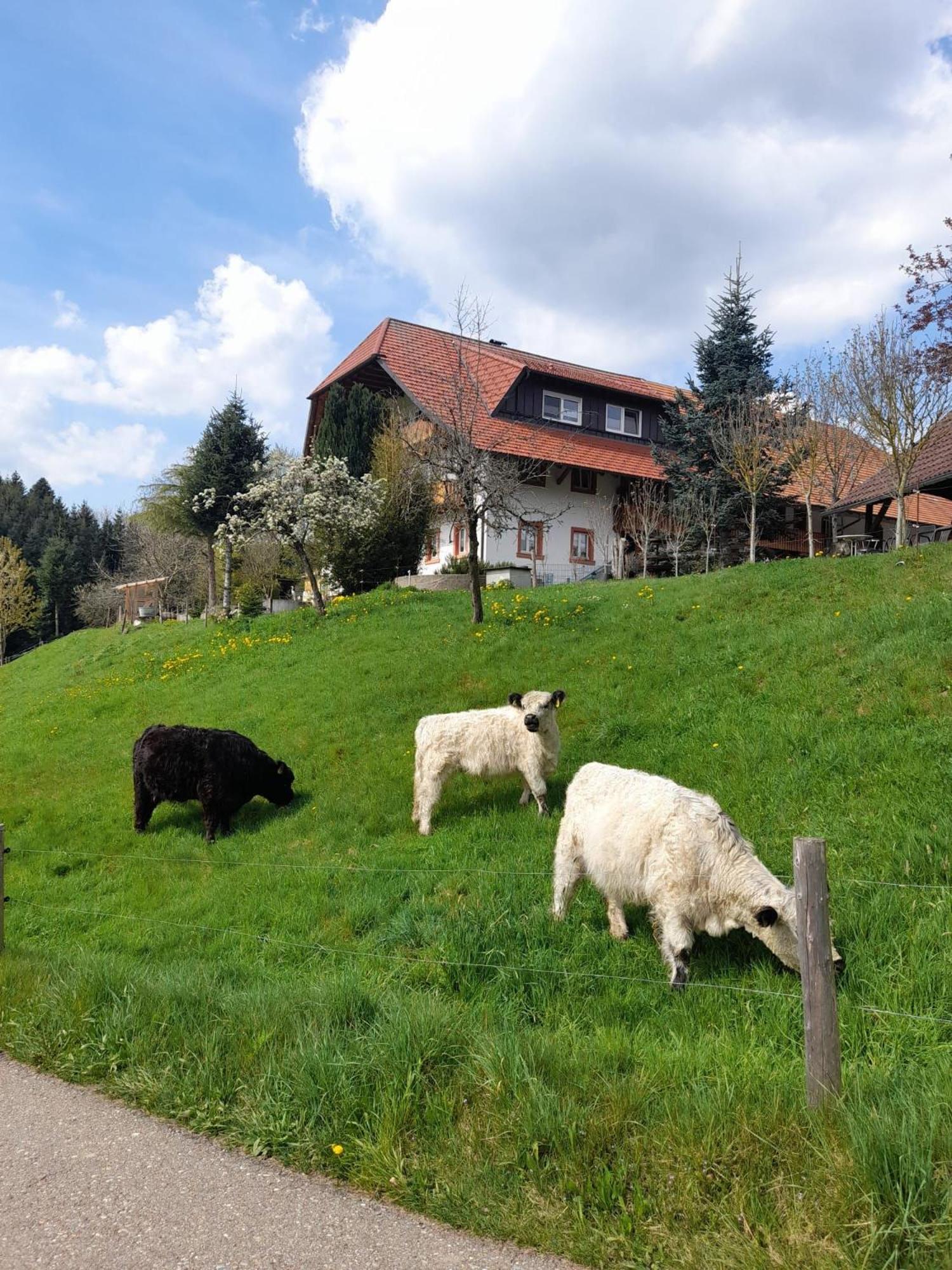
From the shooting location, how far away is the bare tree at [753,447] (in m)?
29.5

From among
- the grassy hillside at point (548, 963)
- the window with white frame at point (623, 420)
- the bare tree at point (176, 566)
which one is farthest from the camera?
the bare tree at point (176, 566)

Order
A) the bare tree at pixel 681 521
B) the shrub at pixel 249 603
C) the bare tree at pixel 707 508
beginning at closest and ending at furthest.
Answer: the shrub at pixel 249 603 → the bare tree at pixel 707 508 → the bare tree at pixel 681 521

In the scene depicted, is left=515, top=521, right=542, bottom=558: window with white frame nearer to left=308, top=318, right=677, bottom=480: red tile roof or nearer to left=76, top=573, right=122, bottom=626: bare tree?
left=308, top=318, right=677, bottom=480: red tile roof

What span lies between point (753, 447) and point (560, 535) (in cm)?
957

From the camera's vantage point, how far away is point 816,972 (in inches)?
148

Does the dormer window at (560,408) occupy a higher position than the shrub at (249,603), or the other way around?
the dormer window at (560,408)

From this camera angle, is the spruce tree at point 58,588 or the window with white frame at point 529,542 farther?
the spruce tree at point 58,588

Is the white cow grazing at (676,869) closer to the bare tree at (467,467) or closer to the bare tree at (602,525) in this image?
the bare tree at (467,467)

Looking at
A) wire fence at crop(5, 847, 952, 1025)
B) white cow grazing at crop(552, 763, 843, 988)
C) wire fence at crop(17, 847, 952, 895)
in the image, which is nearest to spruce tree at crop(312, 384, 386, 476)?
wire fence at crop(17, 847, 952, 895)

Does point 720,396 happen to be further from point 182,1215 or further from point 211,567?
point 182,1215

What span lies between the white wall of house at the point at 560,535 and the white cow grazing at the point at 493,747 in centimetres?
2384

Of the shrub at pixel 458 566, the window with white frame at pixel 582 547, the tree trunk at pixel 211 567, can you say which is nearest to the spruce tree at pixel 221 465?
the tree trunk at pixel 211 567

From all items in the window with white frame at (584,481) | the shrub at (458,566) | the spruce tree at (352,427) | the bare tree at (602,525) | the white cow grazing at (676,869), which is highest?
the spruce tree at (352,427)

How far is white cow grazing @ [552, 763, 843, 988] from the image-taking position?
18.1 feet
